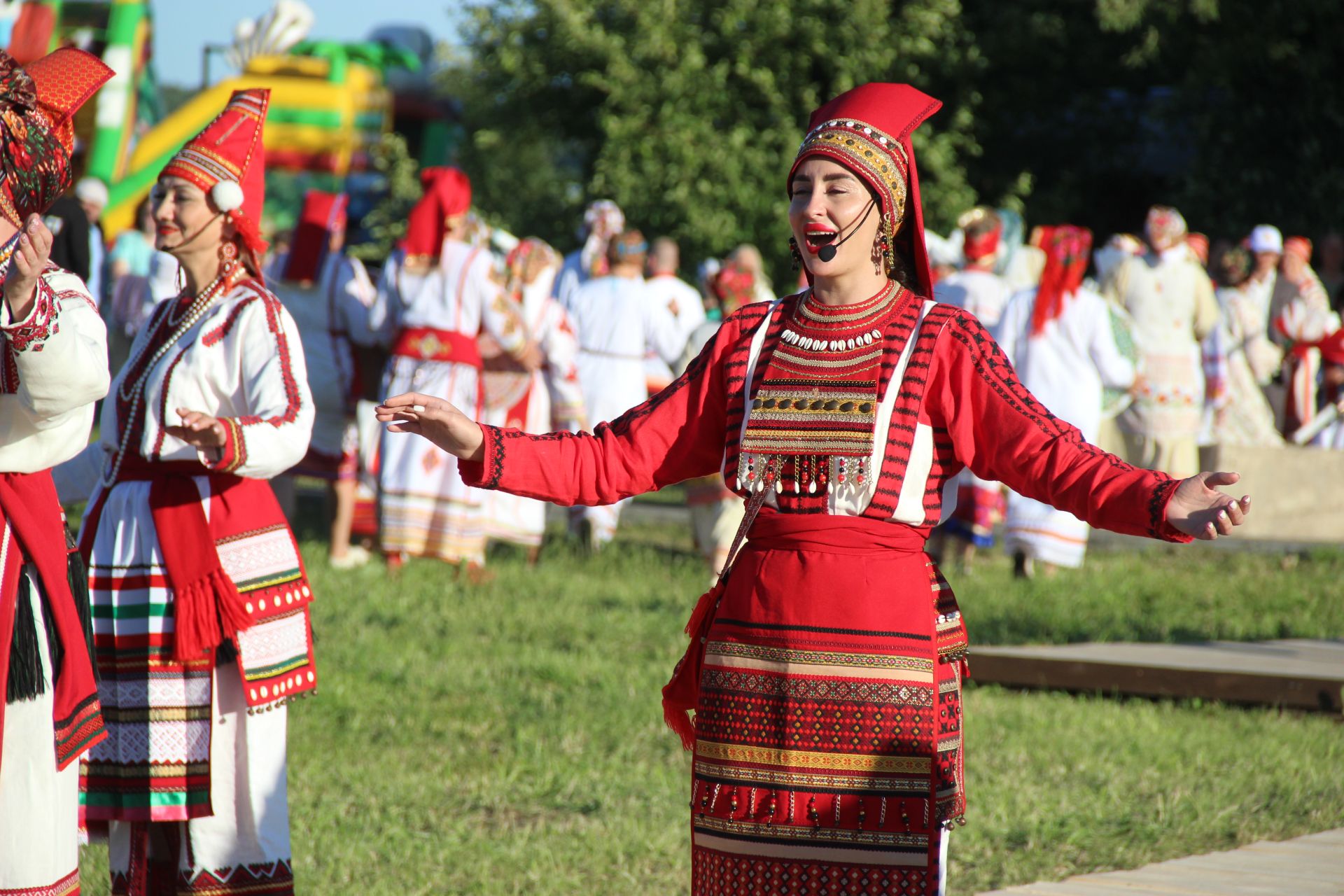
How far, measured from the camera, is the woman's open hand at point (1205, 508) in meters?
2.62

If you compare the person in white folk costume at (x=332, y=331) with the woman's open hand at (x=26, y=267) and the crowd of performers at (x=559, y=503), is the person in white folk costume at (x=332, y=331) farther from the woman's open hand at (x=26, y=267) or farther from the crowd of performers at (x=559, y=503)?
the woman's open hand at (x=26, y=267)

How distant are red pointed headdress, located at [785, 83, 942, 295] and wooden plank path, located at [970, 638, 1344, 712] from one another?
12.2ft

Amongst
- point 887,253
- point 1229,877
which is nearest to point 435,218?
point 1229,877

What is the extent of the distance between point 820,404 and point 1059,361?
6622 millimetres

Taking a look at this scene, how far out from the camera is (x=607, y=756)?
5.56m

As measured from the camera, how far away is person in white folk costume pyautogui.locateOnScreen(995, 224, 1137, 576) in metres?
9.14

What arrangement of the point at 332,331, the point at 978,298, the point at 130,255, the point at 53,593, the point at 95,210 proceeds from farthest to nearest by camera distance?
the point at 130,255 < the point at 95,210 < the point at 978,298 < the point at 332,331 < the point at 53,593

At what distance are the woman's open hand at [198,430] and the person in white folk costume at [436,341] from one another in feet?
17.3

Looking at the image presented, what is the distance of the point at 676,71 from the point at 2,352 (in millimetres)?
17549

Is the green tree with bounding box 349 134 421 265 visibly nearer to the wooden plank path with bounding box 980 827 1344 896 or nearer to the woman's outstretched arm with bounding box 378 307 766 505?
the wooden plank path with bounding box 980 827 1344 896

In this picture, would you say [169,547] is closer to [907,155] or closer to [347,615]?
[907,155]

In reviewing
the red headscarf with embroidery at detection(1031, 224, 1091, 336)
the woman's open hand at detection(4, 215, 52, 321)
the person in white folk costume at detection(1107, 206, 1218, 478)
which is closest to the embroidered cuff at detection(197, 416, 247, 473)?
the woman's open hand at detection(4, 215, 52, 321)

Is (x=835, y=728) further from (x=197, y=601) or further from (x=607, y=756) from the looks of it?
(x=607, y=756)

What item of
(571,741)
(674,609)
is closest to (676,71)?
(674,609)
